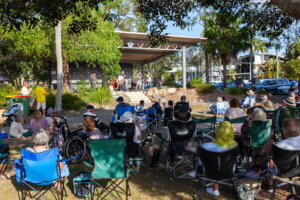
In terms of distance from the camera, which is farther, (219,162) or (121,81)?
(121,81)

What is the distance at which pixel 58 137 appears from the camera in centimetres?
593

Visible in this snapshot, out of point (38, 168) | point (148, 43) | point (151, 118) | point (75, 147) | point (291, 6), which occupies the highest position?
point (148, 43)

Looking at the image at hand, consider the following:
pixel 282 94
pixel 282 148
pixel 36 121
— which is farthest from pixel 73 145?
pixel 282 94

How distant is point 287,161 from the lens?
3.32 metres

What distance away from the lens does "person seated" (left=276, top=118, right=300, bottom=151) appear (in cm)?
333

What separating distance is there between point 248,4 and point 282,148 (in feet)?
18.8

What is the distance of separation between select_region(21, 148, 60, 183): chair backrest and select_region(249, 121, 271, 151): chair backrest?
335 centimetres

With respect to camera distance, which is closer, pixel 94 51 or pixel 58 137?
pixel 58 137

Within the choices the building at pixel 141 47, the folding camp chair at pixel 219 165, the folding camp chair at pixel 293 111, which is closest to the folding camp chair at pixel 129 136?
the folding camp chair at pixel 219 165

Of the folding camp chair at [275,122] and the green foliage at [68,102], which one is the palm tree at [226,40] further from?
the folding camp chair at [275,122]

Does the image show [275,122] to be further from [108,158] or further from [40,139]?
[40,139]

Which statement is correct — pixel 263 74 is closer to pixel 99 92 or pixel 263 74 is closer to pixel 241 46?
pixel 241 46

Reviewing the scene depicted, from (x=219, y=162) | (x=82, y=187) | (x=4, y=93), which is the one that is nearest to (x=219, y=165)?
(x=219, y=162)

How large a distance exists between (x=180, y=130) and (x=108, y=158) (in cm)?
164
